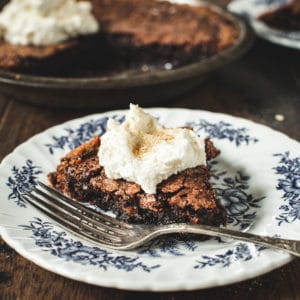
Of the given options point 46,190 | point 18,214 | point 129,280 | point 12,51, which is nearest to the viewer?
point 129,280

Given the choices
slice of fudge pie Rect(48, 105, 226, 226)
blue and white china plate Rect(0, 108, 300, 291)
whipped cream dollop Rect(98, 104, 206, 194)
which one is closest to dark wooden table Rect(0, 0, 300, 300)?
blue and white china plate Rect(0, 108, 300, 291)

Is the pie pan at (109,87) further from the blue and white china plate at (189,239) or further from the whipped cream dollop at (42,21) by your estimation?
the whipped cream dollop at (42,21)

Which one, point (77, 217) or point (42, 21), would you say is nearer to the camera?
point (77, 217)

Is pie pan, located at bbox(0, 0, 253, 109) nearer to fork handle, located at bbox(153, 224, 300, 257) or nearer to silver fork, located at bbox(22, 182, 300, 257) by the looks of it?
silver fork, located at bbox(22, 182, 300, 257)

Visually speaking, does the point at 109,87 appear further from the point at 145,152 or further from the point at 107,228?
the point at 107,228

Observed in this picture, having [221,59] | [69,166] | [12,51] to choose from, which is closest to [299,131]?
[221,59]

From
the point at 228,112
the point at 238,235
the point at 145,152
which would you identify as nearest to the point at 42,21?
the point at 228,112

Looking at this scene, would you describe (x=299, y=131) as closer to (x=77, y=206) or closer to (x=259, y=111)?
(x=259, y=111)

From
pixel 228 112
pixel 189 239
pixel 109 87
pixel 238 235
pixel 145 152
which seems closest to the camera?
Result: pixel 238 235
